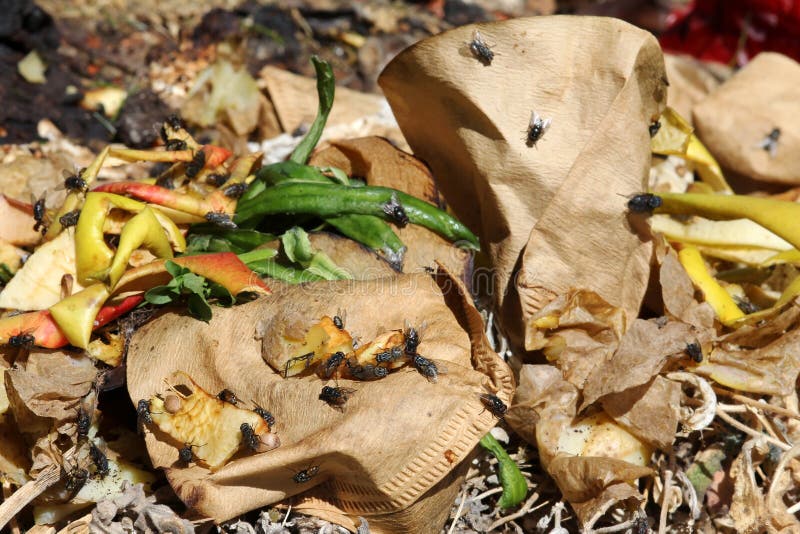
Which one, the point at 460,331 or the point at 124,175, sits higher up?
the point at 460,331

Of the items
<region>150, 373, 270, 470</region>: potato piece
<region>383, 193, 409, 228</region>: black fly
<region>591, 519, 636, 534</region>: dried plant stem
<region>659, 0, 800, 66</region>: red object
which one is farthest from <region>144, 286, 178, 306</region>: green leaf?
<region>659, 0, 800, 66</region>: red object

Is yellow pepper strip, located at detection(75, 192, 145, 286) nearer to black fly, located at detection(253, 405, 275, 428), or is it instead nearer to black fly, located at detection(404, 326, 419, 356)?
black fly, located at detection(253, 405, 275, 428)

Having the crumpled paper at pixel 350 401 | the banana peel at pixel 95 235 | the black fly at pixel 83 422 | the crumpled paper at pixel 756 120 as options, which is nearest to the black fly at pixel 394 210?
the crumpled paper at pixel 350 401

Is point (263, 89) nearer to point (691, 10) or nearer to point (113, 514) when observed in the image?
point (113, 514)

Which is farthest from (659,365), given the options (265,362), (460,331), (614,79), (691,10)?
(691,10)

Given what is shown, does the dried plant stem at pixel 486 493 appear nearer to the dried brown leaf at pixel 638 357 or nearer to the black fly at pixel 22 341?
the dried brown leaf at pixel 638 357

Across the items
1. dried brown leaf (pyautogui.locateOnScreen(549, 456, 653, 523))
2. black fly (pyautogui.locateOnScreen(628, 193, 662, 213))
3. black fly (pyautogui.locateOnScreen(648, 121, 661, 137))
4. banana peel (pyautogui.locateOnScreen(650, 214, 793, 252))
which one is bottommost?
dried brown leaf (pyautogui.locateOnScreen(549, 456, 653, 523))

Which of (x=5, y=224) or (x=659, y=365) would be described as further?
(x=5, y=224)

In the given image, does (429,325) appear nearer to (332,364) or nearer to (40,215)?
(332,364)
